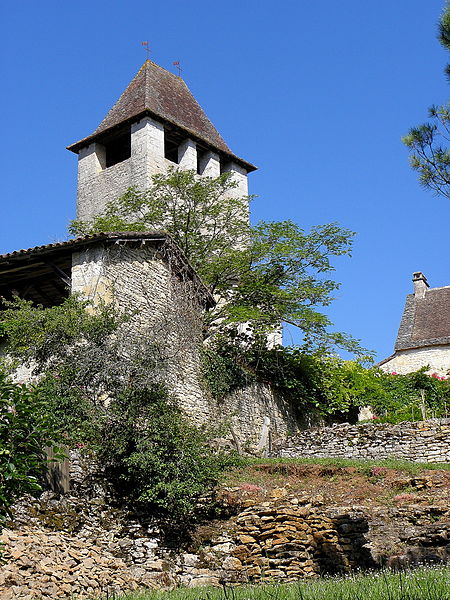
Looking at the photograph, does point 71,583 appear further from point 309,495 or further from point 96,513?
point 309,495

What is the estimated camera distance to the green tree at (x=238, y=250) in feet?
65.8

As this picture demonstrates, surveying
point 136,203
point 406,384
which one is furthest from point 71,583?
point 406,384

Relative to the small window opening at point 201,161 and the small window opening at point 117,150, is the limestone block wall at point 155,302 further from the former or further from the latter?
the small window opening at point 117,150

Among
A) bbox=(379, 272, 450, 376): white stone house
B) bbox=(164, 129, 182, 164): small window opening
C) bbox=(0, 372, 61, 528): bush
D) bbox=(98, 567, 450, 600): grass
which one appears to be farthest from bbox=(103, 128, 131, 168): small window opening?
bbox=(98, 567, 450, 600): grass

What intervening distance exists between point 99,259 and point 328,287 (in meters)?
7.88

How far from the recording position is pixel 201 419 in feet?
54.7

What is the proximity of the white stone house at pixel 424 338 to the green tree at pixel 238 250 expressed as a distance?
33.4 feet

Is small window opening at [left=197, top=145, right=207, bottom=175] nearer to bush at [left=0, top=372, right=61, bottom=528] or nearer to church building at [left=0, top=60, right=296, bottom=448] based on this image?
church building at [left=0, top=60, right=296, bottom=448]

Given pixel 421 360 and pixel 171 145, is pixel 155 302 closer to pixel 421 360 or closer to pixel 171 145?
pixel 171 145

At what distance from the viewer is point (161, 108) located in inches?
1105

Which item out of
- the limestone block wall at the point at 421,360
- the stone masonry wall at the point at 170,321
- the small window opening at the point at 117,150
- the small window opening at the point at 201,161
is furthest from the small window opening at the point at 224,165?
the stone masonry wall at the point at 170,321

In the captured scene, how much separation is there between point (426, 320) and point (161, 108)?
13785 mm

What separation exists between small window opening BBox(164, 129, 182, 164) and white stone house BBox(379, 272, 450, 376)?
11.7m

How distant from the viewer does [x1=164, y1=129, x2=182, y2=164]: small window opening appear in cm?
2816
